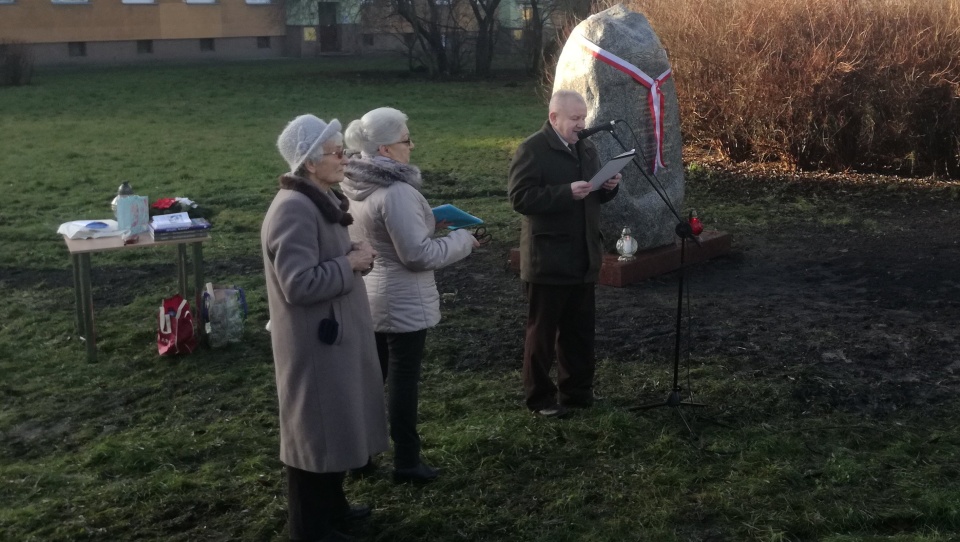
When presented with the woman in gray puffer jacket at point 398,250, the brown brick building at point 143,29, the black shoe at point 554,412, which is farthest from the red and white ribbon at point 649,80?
the brown brick building at point 143,29

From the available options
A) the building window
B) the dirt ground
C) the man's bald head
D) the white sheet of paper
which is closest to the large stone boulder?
the dirt ground

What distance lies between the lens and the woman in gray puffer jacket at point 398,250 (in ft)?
15.3

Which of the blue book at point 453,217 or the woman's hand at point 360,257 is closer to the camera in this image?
the woman's hand at point 360,257

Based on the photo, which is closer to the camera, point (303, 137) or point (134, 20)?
point (303, 137)

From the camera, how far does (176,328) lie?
704 cm

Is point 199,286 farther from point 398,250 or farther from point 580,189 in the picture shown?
point 580,189

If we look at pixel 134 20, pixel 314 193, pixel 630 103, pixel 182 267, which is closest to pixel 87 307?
pixel 182 267

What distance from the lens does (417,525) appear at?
459 cm

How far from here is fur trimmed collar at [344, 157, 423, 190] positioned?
4.64m

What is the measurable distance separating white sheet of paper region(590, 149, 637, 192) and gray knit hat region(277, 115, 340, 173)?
165 cm

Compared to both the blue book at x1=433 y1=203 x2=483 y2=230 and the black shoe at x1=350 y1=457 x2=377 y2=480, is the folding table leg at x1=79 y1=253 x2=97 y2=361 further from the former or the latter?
the blue book at x1=433 y1=203 x2=483 y2=230

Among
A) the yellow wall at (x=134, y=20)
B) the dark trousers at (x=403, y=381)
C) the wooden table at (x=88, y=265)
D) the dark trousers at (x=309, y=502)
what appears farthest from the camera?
the yellow wall at (x=134, y=20)

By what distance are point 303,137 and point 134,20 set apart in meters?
39.7

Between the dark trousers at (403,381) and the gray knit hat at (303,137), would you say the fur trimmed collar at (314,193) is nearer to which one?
the gray knit hat at (303,137)
